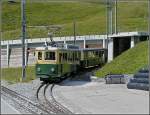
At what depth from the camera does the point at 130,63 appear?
41406mm

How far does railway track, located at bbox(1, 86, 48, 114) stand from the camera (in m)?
22.6

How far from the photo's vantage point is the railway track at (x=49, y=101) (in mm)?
22453

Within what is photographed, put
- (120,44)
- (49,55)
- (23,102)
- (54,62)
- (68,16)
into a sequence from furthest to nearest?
(68,16) → (120,44) → (49,55) → (54,62) → (23,102)

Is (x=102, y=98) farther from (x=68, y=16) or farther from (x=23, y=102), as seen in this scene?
(x=68, y=16)

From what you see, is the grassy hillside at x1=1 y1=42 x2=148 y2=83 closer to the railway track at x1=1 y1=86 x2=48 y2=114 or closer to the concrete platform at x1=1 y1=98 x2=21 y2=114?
the railway track at x1=1 y1=86 x2=48 y2=114

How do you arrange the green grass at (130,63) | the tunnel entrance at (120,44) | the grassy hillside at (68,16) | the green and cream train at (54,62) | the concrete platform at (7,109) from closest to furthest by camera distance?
the concrete platform at (7,109), the green and cream train at (54,62), the green grass at (130,63), the tunnel entrance at (120,44), the grassy hillside at (68,16)

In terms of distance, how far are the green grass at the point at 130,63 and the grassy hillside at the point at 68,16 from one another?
2204 inches

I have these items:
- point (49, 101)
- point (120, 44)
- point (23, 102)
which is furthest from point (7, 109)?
point (120, 44)

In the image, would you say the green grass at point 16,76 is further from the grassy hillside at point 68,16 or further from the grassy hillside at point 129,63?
the grassy hillside at point 68,16

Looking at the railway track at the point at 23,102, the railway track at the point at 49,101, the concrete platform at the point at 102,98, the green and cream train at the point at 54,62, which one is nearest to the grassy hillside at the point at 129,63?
the green and cream train at the point at 54,62

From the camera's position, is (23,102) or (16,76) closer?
(23,102)

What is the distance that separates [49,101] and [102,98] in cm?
277

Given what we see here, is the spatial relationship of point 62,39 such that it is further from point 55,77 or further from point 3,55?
point 55,77

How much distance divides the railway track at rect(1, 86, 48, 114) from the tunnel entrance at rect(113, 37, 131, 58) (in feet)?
82.9
